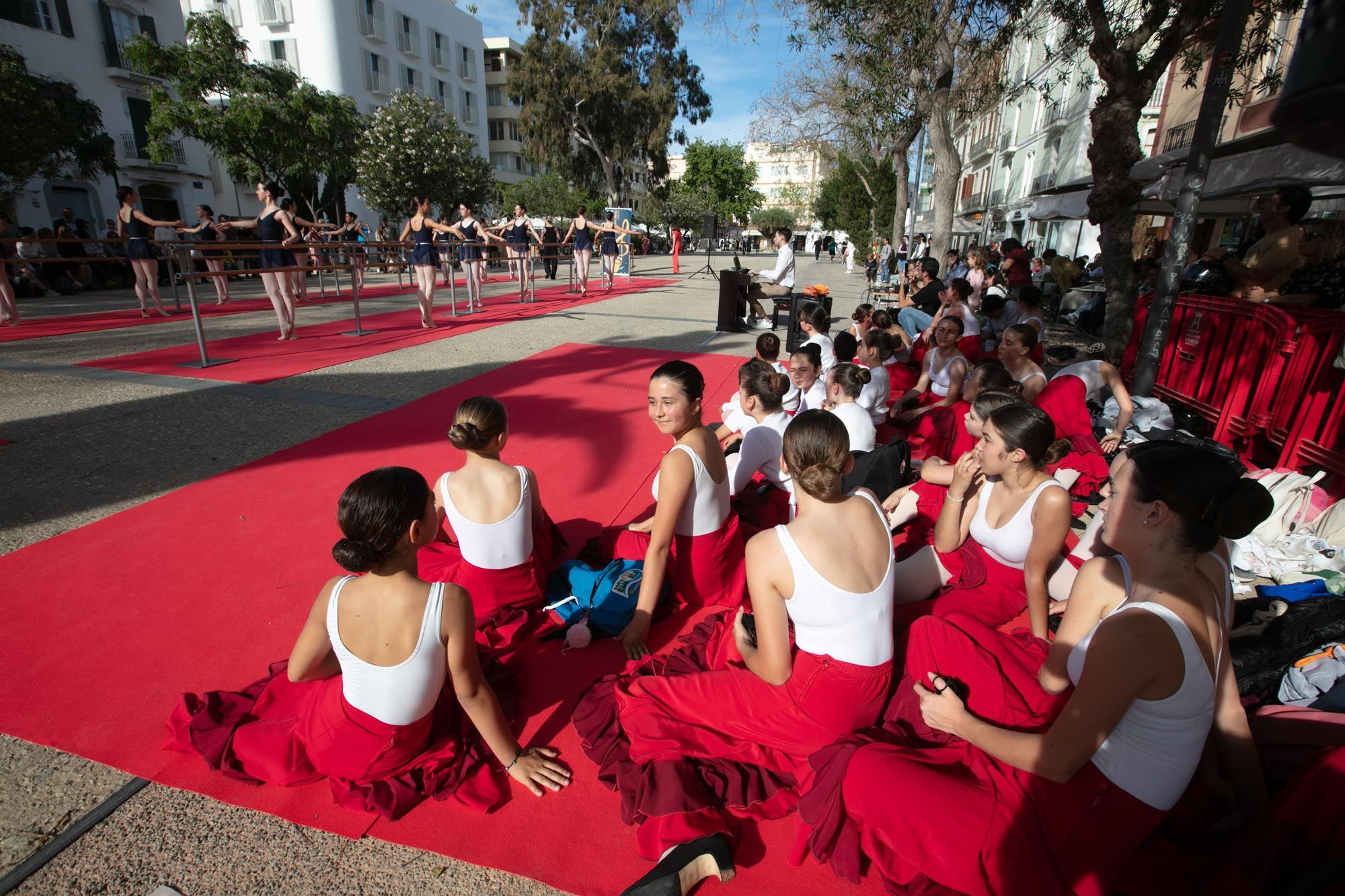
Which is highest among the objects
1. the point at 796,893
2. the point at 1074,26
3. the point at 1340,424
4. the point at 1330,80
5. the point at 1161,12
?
the point at 1074,26

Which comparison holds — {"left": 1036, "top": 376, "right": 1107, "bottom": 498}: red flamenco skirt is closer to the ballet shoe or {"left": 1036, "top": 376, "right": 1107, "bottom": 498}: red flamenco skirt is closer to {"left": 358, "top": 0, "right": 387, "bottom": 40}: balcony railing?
the ballet shoe

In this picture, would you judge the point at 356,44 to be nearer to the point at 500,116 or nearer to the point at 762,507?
the point at 500,116

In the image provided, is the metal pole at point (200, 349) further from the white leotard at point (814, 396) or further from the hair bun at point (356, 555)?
the hair bun at point (356, 555)

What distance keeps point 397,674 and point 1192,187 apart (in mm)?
6812

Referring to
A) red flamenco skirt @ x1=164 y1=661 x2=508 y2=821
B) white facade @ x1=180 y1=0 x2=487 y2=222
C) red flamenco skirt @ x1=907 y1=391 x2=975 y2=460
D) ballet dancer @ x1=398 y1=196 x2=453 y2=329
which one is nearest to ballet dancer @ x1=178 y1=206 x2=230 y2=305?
ballet dancer @ x1=398 y1=196 x2=453 y2=329

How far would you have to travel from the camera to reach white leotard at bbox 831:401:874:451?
4234 mm

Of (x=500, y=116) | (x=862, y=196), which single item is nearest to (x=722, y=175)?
(x=500, y=116)

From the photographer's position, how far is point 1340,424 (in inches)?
166

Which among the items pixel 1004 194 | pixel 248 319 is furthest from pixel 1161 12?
pixel 1004 194

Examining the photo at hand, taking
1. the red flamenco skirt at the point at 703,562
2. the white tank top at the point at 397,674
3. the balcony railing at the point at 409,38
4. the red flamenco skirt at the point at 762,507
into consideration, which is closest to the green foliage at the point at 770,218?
the balcony railing at the point at 409,38

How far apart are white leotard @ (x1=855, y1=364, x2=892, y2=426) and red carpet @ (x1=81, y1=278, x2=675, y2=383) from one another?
19.5 feet

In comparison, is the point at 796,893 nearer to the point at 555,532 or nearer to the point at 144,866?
the point at 144,866

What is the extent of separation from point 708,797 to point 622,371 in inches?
244

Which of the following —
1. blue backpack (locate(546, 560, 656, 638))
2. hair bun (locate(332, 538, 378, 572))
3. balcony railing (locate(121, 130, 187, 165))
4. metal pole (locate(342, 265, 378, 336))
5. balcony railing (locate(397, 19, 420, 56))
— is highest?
balcony railing (locate(397, 19, 420, 56))
